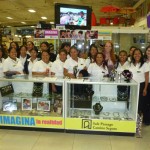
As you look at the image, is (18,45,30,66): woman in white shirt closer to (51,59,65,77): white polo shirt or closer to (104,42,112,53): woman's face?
(51,59,65,77): white polo shirt

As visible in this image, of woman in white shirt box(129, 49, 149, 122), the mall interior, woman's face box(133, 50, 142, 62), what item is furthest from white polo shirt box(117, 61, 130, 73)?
the mall interior

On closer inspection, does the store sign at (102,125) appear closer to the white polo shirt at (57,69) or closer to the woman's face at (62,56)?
the white polo shirt at (57,69)

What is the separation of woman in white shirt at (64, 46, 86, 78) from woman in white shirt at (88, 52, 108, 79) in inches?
9.3

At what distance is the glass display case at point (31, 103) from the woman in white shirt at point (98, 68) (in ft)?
2.10

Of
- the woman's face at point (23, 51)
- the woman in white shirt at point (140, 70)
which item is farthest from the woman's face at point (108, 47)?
the woman's face at point (23, 51)

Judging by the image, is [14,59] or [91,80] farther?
[14,59]

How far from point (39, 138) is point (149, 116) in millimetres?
2152

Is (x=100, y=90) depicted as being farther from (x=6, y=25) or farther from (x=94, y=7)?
(x=6, y=25)

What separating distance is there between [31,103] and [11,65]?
882 millimetres

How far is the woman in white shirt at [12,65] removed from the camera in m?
4.72

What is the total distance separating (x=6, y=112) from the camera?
174 inches

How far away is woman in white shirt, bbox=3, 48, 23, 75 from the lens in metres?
4.72

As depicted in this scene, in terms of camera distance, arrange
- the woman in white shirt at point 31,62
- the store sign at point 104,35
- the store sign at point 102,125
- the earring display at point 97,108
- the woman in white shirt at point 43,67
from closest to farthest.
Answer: the store sign at point 102,125 < the earring display at point 97,108 < the woman in white shirt at point 43,67 < the woman in white shirt at point 31,62 < the store sign at point 104,35

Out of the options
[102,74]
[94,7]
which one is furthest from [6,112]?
[94,7]
